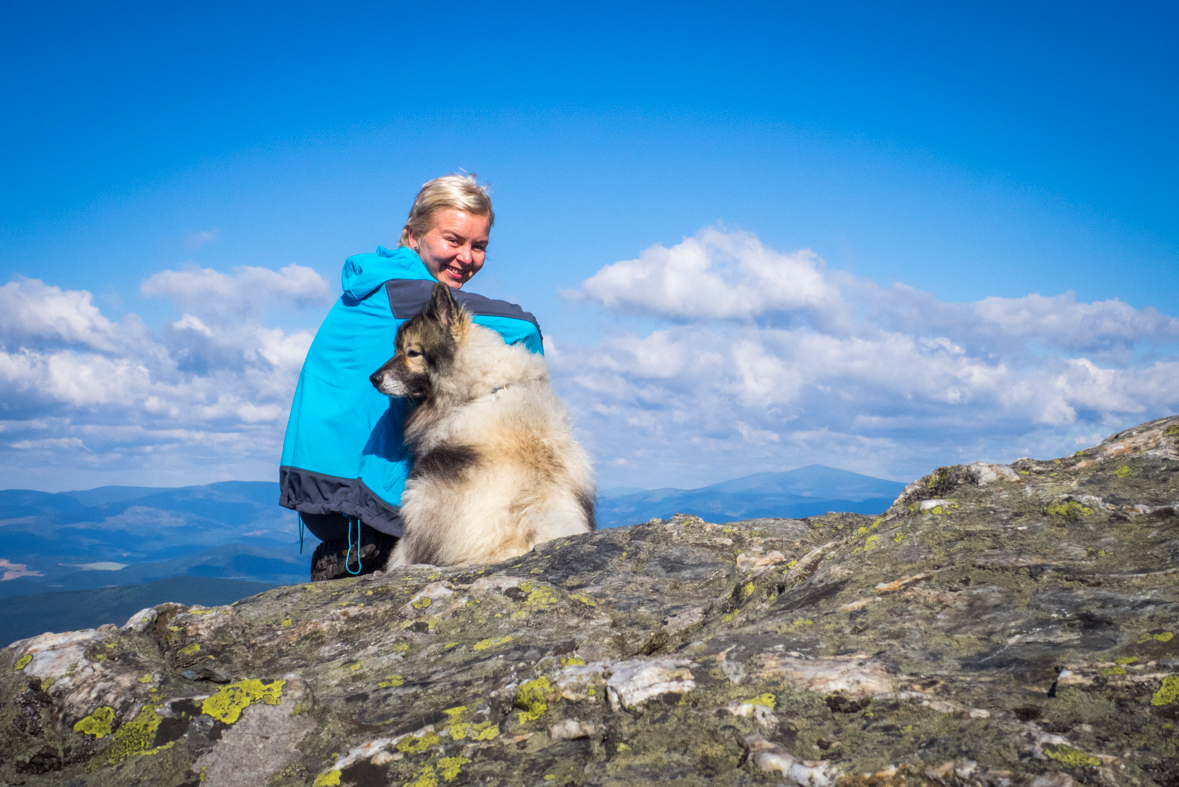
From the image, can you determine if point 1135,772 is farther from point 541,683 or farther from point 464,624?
point 464,624

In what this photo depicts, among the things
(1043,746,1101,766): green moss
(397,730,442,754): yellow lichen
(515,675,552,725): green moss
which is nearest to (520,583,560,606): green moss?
(515,675,552,725): green moss

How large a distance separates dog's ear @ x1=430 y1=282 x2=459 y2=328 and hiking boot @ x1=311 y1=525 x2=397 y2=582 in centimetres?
240

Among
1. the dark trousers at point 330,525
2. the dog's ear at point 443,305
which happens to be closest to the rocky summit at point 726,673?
the dark trousers at point 330,525

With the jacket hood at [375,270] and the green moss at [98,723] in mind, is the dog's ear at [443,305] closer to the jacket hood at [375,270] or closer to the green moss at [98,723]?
the jacket hood at [375,270]

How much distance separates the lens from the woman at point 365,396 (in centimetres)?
665

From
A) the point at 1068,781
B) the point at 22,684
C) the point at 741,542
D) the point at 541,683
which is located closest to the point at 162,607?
the point at 22,684

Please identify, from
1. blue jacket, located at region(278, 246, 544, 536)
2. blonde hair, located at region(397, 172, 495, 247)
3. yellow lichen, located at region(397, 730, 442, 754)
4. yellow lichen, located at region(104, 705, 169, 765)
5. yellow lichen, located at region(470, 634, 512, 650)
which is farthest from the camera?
blonde hair, located at region(397, 172, 495, 247)

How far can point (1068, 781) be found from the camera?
154 centimetres

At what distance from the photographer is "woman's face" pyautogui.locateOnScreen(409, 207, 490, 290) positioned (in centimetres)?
779

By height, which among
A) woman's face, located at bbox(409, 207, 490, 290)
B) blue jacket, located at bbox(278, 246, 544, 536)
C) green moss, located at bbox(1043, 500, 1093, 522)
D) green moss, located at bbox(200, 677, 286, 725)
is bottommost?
green moss, located at bbox(200, 677, 286, 725)

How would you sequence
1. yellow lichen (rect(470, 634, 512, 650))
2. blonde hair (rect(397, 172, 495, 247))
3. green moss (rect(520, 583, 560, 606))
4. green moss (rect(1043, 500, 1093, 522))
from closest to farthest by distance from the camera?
1. green moss (rect(1043, 500, 1093, 522))
2. yellow lichen (rect(470, 634, 512, 650))
3. green moss (rect(520, 583, 560, 606))
4. blonde hair (rect(397, 172, 495, 247))

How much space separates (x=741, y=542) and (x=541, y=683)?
10.1 feet

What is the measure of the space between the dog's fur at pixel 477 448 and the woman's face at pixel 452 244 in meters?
1.14

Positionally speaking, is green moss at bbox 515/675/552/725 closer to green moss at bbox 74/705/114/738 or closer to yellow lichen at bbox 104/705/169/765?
yellow lichen at bbox 104/705/169/765
